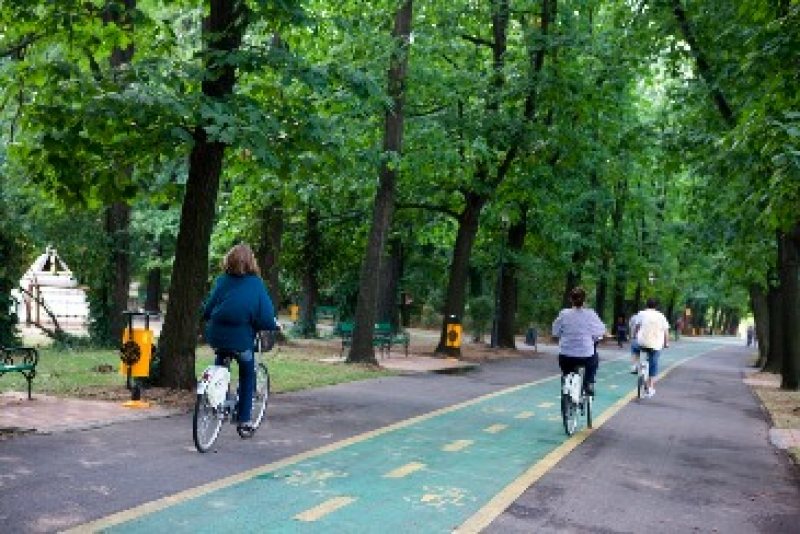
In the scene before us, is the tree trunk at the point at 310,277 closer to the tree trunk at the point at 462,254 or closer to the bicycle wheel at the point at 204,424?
the tree trunk at the point at 462,254

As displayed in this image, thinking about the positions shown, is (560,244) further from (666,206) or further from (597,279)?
(666,206)

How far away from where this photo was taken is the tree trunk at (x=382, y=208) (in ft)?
70.2

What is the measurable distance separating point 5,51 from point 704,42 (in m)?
15.5

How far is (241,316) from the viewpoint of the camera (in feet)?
30.3

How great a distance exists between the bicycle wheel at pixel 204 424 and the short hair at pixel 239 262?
1392mm

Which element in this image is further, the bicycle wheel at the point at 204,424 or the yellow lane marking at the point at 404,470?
the bicycle wheel at the point at 204,424

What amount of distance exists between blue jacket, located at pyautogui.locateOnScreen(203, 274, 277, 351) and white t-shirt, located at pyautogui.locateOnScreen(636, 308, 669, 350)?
9.94 meters

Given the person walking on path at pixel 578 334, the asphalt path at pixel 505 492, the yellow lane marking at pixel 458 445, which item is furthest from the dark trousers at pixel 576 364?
the yellow lane marking at pixel 458 445

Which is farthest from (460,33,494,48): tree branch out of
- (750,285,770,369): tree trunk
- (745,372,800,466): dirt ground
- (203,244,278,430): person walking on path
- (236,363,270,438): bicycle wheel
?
(203,244,278,430): person walking on path

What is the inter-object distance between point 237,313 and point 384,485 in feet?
8.24

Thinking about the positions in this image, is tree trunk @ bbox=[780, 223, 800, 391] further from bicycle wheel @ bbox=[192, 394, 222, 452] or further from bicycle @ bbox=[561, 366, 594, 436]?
bicycle wheel @ bbox=[192, 394, 222, 452]

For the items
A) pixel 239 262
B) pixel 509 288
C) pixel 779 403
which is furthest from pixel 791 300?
pixel 239 262

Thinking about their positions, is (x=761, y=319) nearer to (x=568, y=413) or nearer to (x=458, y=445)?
(x=568, y=413)

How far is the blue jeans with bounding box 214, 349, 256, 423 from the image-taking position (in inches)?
368
